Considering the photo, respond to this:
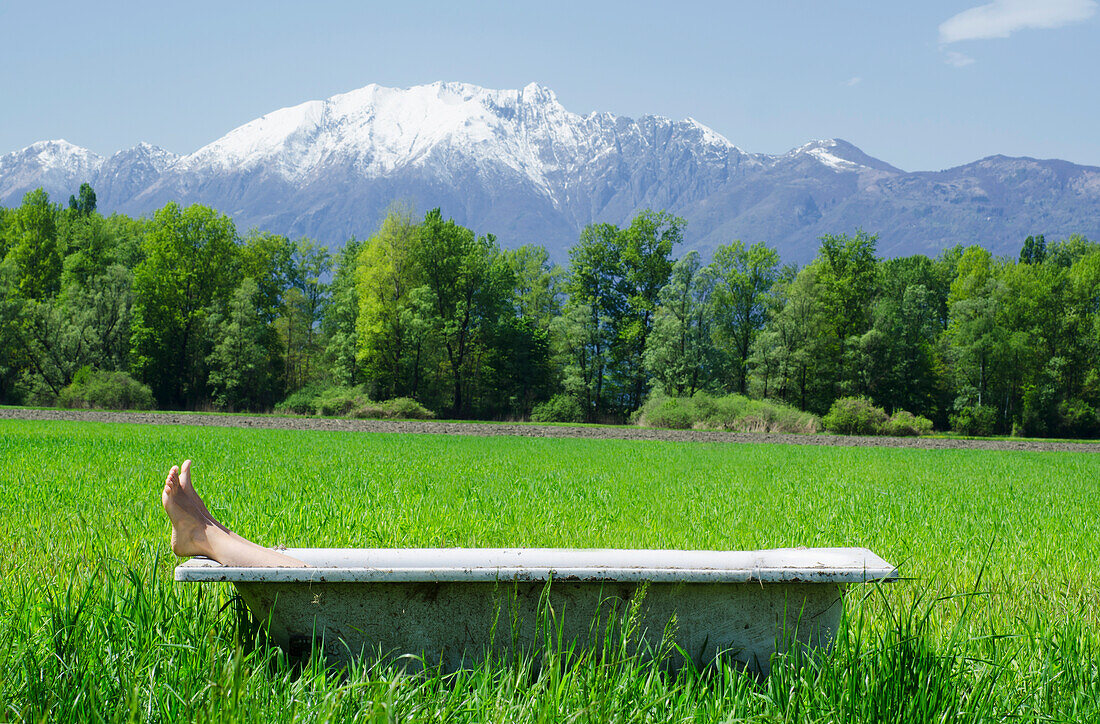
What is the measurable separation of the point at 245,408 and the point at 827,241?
4232cm

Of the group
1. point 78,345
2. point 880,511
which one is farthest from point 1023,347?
point 78,345

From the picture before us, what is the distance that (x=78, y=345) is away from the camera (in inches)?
1815

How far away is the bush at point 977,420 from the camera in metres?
51.2

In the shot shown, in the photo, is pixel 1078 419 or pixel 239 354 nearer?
pixel 239 354

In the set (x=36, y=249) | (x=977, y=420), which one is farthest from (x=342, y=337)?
(x=977, y=420)

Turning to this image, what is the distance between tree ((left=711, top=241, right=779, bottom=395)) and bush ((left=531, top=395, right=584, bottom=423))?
11.7 metres

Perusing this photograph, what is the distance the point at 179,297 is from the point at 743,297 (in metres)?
39.7

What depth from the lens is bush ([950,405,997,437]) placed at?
5122 cm

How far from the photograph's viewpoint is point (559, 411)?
50.0m

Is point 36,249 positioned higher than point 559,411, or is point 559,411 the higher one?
point 36,249

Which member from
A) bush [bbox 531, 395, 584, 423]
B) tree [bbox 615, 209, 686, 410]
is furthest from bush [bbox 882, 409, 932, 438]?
bush [bbox 531, 395, 584, 423]

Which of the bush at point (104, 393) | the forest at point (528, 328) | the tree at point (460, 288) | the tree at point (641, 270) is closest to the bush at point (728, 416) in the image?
the forest at point (528, 328)

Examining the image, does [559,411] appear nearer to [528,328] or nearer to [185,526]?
[528,328]

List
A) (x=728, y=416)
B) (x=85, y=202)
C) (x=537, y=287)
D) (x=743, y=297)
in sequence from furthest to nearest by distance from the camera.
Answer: (x=537, y=287) → (x=85, y=202) → (x=743, y=297) → (x=728, y=416)
